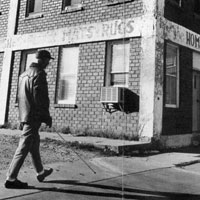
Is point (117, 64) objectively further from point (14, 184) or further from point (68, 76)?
point (14, 184)

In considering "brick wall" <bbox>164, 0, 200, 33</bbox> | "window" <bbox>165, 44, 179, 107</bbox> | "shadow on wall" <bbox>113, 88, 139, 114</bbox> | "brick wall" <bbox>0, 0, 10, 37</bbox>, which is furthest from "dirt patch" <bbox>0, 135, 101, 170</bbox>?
"brick wall" <bbox>0, 0, 10, 37</bbox>

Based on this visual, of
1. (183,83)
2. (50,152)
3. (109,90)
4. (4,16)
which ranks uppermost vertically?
(4,16)

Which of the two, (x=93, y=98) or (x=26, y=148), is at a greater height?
(x=93, y=98)

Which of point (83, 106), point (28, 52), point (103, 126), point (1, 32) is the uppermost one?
point (1, 32)

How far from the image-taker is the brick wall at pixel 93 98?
959cm

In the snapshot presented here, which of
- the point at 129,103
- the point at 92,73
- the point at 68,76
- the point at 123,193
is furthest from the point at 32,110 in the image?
the point at 68,76

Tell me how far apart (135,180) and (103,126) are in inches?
183

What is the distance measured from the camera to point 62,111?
10.9 m

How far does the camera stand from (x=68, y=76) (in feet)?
36.6

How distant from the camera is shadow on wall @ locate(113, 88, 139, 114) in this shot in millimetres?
9445

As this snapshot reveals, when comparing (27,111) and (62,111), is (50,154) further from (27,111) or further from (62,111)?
(62,111)

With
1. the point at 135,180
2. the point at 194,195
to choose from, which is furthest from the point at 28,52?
the point at 194,195

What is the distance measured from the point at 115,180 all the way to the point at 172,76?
575 cm

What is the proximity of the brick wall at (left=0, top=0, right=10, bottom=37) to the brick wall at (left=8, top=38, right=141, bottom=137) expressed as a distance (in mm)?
3228
